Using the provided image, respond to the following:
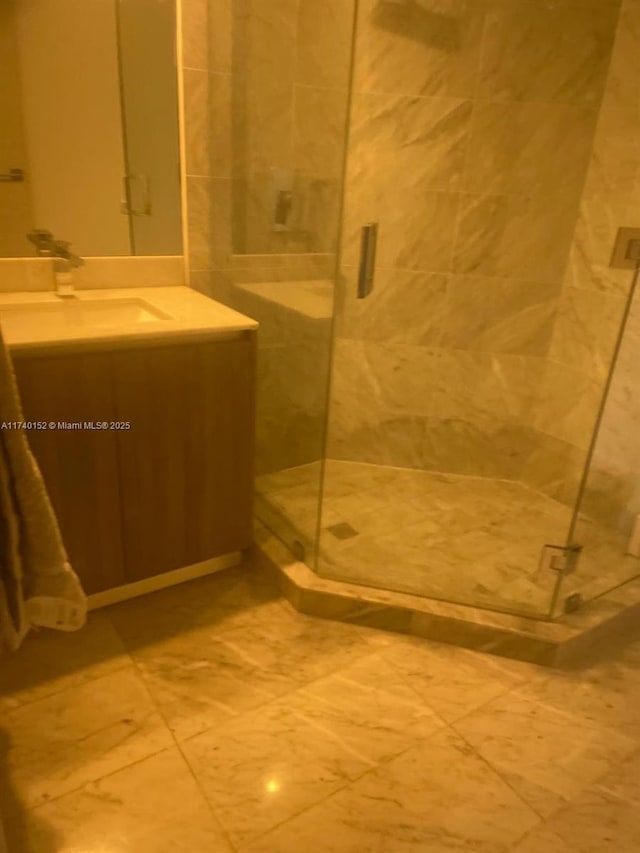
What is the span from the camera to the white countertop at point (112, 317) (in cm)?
147

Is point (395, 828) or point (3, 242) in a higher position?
point (3, 242)

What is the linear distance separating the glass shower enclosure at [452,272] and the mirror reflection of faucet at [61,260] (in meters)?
0.54

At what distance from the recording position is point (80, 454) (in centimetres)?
157

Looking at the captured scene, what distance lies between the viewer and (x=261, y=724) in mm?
1476

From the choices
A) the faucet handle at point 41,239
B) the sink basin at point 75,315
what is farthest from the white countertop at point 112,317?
the faucet handle at point 41,239

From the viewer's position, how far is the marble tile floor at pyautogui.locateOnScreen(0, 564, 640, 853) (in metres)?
1.25

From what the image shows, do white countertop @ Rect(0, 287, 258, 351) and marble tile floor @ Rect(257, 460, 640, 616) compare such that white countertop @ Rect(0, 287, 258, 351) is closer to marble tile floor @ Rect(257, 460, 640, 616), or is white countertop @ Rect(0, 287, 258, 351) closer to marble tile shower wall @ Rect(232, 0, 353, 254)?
marble tile shower wall @ Rect(232, 0, 353, 254)

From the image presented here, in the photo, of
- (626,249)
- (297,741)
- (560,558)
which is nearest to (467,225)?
(626,249)

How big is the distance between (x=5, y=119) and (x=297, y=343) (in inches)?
42.8

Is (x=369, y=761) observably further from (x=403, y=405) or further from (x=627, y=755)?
(x=403, y=405)

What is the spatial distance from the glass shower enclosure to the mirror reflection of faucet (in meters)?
0.54

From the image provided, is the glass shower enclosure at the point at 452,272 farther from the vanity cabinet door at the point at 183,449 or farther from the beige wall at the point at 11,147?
the beige wall at the point at 11,147

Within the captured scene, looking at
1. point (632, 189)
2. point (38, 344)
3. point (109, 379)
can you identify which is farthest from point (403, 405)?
point (38, 344)

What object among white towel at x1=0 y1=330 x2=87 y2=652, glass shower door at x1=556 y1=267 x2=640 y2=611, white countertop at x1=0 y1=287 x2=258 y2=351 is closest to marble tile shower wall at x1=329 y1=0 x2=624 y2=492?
glass shower door at x1=556 y1=267 x2=640 y2=611
